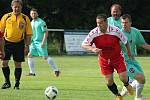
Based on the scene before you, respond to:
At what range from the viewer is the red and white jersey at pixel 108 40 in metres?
11.5

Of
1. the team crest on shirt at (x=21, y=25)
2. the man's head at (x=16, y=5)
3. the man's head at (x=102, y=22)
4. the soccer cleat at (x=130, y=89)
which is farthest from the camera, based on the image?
the team crest on shirt at (x=21, y=25)

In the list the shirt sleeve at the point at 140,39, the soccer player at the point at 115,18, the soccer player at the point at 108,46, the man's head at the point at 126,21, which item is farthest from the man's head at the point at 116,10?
the soccer player at the point at 108,46

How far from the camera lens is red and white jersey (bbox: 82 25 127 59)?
37.8 ft

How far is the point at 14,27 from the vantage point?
1408cm

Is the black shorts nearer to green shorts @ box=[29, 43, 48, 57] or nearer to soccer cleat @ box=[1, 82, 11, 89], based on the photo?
soccer cleat @ box=[1, 82, 11, 89]

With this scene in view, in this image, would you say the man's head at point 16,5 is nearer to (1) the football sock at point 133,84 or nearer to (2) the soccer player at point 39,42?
(1) the football sock at point 133,84

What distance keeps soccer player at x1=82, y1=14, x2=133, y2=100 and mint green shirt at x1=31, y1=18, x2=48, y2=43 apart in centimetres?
689

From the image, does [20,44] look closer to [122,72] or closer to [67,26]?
[122,72]

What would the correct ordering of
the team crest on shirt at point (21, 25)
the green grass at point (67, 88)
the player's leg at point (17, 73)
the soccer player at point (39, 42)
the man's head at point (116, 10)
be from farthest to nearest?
the soccer player at point (39, 42) < the team crest on shirt at point (21, 25) < the player's leg at point (17, 73) < the man's head at point (116, 10) < the green grass at point (67, 88)

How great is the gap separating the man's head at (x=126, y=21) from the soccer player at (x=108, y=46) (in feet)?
1.48

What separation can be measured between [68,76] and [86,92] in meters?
4.83

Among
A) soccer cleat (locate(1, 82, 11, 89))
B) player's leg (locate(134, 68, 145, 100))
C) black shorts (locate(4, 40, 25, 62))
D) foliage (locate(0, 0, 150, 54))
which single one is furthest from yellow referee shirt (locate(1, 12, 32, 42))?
foliage (locate(0, 0, 150, 54))

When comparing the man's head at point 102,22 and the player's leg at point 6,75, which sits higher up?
the man's head at point 102,22

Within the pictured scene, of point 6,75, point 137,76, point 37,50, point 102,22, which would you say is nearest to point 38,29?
point 37,50
